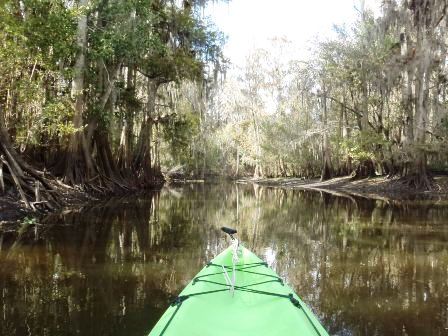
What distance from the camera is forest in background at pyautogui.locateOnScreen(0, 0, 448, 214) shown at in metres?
12.3

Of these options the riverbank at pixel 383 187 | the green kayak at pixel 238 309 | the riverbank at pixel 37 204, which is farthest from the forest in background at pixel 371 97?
the green kayak at pixel 238 309

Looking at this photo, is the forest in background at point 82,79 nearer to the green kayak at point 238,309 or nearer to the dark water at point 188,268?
the dark water at point 188,268

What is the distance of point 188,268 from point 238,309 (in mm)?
3199

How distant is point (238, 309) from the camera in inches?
146

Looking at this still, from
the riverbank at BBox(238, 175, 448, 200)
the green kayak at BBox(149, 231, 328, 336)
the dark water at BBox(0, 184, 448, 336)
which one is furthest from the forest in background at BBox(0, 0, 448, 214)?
the green kayak at BBox(149, 231, 328, 336)

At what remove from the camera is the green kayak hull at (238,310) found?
3201mm

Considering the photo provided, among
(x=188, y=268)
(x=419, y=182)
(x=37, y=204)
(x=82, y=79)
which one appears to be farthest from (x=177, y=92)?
(x=188, y=268)

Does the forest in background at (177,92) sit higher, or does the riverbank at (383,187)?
the forest in background at (177,92)

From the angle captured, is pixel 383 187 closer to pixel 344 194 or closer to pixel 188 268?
pixel 344 194

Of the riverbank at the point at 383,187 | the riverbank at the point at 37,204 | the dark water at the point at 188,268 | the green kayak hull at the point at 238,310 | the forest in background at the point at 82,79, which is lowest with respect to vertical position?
the dark water at the point at 188,268

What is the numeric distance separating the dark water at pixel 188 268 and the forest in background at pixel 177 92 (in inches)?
133

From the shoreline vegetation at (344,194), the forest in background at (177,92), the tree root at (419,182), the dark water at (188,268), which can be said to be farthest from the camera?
the tree root at (419,182)

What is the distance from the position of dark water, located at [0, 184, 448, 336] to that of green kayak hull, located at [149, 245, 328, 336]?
29.0 inches

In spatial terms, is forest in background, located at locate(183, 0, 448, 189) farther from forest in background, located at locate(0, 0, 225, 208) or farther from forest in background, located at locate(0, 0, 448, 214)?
forest in background, located at locate(0, 0, 225, 208)
